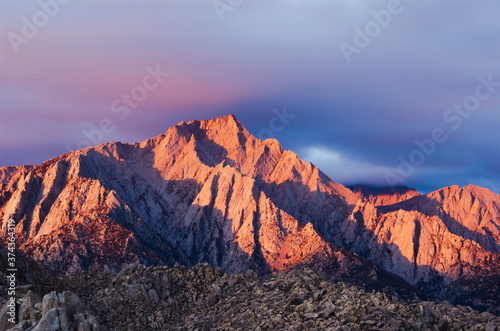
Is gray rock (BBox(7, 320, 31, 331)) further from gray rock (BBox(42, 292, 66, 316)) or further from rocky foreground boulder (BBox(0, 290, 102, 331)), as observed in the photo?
gray rock (BBox(42, 292, 66, 316))

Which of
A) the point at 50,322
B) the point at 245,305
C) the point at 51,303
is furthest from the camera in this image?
the point at 245,305

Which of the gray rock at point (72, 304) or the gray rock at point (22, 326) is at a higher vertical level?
the gray rock at point (72, 304)

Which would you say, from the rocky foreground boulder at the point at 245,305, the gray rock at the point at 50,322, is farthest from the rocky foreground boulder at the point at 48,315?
the rocky foreground boulder at the point at 245,305

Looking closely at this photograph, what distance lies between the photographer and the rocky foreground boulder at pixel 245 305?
53.2m

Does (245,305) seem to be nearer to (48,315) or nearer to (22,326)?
(48,315)

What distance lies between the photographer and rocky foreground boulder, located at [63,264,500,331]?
174 feet

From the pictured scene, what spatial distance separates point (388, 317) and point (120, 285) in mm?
Result: 44763

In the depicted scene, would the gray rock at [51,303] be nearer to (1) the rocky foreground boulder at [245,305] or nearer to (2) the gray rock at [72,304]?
(2) the gray rock at [72,304]

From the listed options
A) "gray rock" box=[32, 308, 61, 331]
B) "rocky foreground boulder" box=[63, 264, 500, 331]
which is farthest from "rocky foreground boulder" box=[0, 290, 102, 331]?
"rocky foreground boulder" box=[63, 264, 500, 331]

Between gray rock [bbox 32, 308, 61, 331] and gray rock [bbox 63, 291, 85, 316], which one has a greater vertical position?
gray rock [bbox 63, 291, 85, 316]

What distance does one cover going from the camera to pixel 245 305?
6494 centimetres

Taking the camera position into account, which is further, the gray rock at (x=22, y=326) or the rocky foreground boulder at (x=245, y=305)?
the rocky foreground boulder at (x=245, y=305)

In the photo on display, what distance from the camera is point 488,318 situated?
57844 mm

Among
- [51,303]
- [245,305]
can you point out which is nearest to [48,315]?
[51,303]
